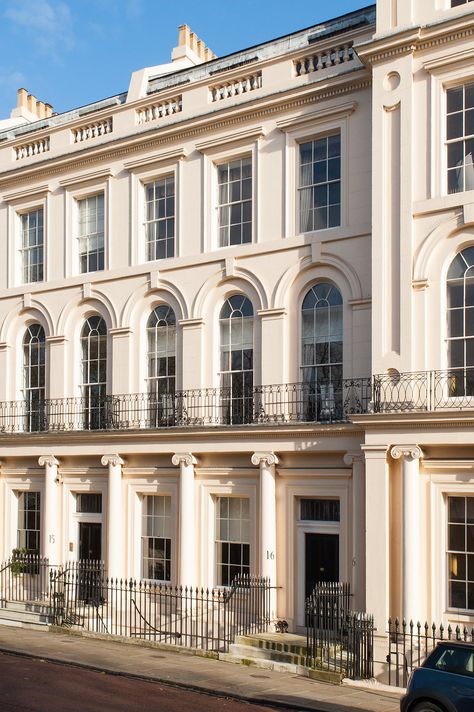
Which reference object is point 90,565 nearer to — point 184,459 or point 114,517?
point 114,517

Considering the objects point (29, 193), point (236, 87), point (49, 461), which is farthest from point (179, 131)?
point (49, 461)

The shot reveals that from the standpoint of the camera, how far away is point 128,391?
75.8 feet

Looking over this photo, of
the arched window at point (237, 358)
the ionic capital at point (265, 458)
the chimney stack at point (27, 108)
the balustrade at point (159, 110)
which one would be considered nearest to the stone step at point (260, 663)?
the ionic capital at point (265, 458)

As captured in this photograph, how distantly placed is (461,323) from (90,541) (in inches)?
460

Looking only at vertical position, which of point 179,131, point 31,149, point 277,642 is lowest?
point 277,642

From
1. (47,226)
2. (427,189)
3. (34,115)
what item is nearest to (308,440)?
(427,189)

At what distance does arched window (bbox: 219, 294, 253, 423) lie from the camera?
2106 cm

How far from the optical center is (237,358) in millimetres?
21516

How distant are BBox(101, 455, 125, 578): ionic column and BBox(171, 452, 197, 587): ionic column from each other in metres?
1.98

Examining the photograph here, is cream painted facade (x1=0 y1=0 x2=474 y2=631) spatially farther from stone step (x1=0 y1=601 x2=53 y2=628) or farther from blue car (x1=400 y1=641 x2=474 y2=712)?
blue car (x1=400 y1=641 x2=474 y2=712)

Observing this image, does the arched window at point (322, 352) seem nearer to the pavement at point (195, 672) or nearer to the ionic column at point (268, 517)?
the ionic column at point (268, 517)

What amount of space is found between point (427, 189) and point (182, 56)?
Answer: 10952mm

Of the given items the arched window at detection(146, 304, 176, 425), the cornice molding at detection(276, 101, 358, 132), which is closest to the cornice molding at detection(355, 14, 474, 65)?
the cornice molding at detection(276, 101, 358, 132)

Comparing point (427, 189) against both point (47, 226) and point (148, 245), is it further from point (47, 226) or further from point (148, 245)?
point (47, 226)
